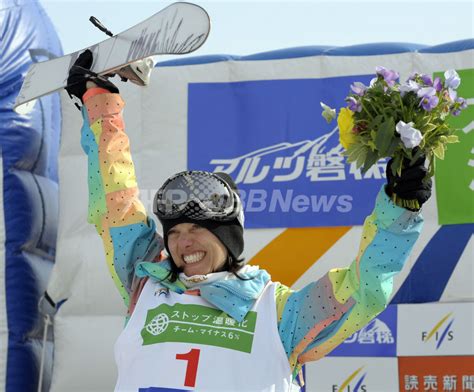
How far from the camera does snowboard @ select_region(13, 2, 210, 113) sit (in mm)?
2643

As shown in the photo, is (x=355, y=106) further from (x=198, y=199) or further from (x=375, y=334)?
(x=375, y=334)

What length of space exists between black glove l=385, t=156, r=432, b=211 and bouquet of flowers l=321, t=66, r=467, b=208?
13 millimetres

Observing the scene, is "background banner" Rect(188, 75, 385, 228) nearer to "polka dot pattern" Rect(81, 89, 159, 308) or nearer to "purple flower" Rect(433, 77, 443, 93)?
"polka dot pattern" Rect(81, 89, 159, 308)

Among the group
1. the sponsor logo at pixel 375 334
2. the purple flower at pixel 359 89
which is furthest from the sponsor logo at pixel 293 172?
the purple flower at pixel 359 89

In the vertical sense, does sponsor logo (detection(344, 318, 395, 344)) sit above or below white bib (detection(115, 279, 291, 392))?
above

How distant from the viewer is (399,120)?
7.32ft

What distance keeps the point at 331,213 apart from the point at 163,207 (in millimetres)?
1473

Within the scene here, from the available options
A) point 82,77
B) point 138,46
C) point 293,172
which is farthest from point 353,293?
point 293,172

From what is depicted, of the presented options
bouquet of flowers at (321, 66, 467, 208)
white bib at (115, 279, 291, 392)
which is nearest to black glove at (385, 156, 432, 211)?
bouquet of flowers at (321, 66, 467, 208)

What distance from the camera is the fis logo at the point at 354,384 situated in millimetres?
3906

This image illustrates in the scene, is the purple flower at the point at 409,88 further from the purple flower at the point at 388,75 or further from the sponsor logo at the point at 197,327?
the sponsor logo at the point at 197,327

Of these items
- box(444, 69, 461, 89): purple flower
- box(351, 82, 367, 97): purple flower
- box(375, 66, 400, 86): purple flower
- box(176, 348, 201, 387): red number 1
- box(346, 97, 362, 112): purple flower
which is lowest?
box(176, 348, 201, 387): red number 1

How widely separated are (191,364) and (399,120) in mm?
821

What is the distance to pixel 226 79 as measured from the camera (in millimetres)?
4270
